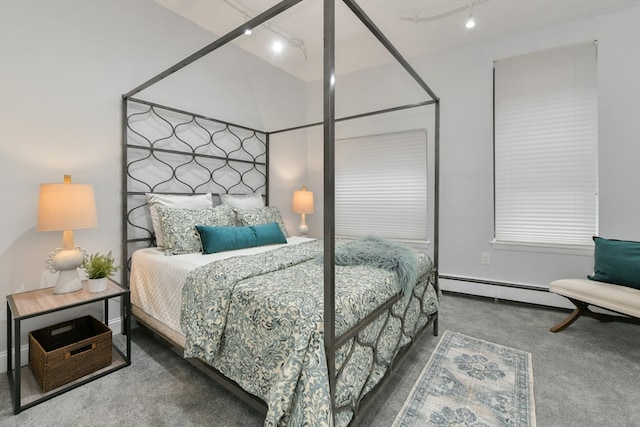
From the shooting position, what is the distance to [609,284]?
2273 mm

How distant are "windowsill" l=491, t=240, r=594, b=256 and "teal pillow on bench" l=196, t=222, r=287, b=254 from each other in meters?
2.33

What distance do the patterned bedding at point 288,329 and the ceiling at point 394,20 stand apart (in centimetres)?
231

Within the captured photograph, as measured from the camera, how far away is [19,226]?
1.86 m

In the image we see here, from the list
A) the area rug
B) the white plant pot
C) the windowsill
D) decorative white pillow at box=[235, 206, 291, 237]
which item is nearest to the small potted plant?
the white plant pot

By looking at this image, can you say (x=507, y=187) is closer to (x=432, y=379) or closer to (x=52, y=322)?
(x=432, y=379)

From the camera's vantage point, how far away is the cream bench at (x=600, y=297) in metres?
1.97

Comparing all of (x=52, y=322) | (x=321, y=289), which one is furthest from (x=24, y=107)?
(x=321, y=289)

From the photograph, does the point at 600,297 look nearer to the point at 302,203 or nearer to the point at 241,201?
the point at 302,203

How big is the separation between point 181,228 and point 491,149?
316 cm

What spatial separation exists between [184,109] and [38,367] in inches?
86.2

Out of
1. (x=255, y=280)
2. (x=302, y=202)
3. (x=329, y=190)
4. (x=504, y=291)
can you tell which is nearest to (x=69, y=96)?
(x=255, y=280)

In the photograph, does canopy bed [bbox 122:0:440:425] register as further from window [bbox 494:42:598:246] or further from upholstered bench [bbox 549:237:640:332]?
window [bbox 494:42:598:246]

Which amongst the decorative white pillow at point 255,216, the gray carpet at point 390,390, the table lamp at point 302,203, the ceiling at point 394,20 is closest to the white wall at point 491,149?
the ceiling at point 394,20

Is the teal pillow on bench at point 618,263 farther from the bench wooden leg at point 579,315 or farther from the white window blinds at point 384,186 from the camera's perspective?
the white window blinds at point 384,186
